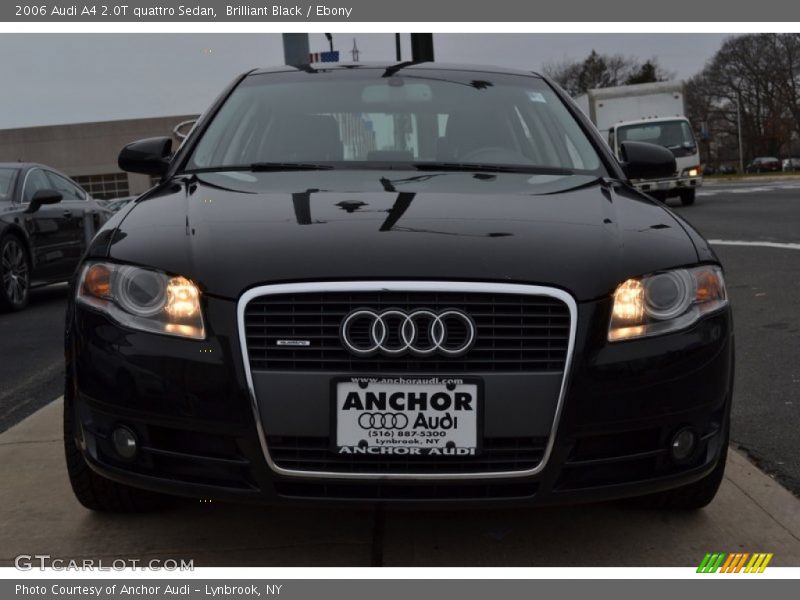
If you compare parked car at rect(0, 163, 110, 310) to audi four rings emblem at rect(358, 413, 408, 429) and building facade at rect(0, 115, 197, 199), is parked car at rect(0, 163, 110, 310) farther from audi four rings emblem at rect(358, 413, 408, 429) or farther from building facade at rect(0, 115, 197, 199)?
building facade at rect(0, 115, 197, 199)

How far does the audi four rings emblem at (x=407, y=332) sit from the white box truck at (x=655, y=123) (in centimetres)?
2213

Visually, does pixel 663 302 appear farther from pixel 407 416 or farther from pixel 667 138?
pixel 667 138

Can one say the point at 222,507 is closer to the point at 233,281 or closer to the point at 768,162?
the point at 233,281

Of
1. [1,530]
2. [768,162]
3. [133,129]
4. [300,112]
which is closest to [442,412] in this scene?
[1,530]

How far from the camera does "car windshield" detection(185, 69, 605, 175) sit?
4.01 metres

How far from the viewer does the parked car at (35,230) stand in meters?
9.79

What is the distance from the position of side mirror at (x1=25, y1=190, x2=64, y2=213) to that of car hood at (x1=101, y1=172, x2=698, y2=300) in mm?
7098

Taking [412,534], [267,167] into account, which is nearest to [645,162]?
[267,167]

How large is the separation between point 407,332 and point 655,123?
2409 cm

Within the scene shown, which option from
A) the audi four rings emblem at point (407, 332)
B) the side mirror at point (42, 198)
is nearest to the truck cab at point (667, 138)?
the side mirror at point (42, 198)

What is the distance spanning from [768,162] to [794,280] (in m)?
89.4

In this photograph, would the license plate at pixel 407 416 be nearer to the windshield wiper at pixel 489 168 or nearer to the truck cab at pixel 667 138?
the windshield wiper at pixel 489 168

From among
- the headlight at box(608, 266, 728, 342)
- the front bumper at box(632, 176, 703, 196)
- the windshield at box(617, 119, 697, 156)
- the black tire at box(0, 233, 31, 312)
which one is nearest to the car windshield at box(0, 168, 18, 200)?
the black tire at box(0, 233, 31, 312)

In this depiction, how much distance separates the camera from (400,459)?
2.74 metres
